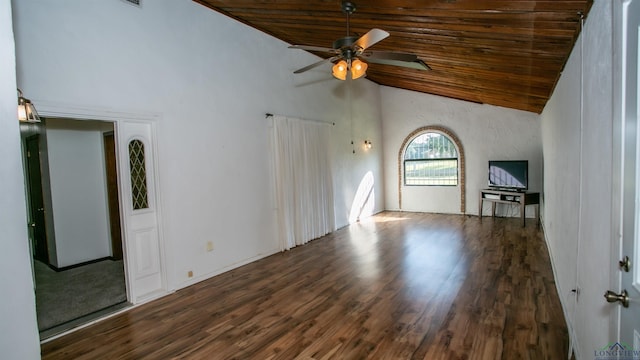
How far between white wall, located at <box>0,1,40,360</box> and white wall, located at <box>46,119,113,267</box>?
156 inches

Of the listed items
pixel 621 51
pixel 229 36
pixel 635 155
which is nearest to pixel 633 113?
pixel 635 155

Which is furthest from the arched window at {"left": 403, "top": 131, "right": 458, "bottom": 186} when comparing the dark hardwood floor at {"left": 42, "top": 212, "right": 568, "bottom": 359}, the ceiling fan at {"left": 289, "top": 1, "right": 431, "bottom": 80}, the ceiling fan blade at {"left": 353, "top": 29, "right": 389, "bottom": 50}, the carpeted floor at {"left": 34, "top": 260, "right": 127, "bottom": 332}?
the carpeted floor at {"left": 34, "top": 260, "right": 127, "bottom": 332}

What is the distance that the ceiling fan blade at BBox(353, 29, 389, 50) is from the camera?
106 inches

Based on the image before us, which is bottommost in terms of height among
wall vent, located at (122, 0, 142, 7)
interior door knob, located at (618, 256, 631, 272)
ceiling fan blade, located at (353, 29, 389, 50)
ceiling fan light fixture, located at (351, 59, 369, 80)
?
interior door knob, located at (618, 256, 631, 272)

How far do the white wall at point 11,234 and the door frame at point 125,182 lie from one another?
1.74 meters

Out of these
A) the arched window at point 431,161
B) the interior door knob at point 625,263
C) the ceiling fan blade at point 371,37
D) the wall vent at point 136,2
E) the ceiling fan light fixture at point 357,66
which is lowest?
the interior door knob at point 625,263

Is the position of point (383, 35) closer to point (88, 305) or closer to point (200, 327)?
point (200, 327)

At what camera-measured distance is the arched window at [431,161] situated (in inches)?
324

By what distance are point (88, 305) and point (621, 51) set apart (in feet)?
15.3

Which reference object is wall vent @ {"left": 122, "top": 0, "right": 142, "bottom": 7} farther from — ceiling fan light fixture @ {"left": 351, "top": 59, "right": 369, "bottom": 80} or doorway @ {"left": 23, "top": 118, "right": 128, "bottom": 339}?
ceiling fan light fixture @ {"left": 351, "top": 59, "right": 369, "bottom": 80}

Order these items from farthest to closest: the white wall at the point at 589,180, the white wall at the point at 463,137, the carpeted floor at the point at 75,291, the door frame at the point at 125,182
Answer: the white wall at the point at 463,137 → the carpeted floor at the point at 75,291 → the door frame at the point at 125,182 → the white wall at the point at 589,180

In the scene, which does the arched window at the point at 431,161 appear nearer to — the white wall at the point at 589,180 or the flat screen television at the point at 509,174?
the flat screen television at the point at 509,174

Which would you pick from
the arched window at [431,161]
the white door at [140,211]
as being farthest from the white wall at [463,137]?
the white door at [140,211]

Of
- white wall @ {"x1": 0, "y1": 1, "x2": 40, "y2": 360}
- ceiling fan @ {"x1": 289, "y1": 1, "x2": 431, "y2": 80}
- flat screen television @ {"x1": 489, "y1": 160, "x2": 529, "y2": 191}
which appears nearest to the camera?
white wall @ {"x1": 0, "y1": 1, "x2": 40, "y2": 360}
